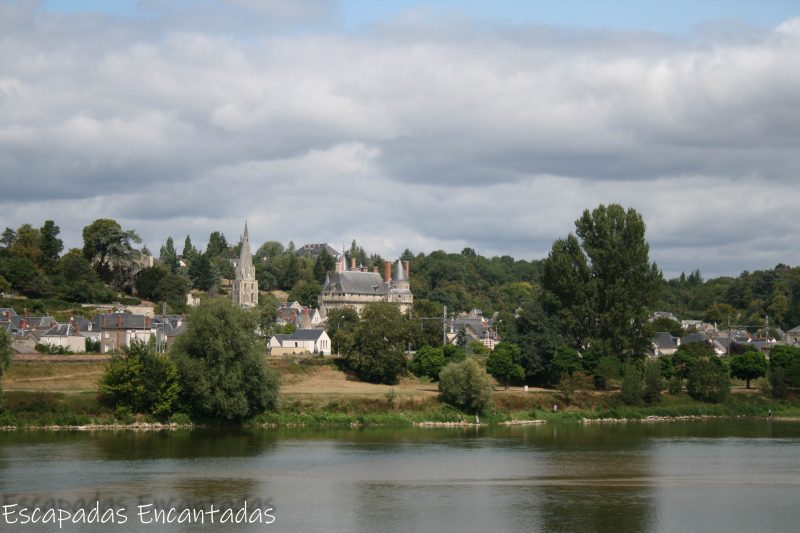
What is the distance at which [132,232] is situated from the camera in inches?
4574

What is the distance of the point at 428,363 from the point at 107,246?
57068 mm

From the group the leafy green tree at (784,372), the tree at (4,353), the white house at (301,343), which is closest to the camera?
the tree at (4,353)

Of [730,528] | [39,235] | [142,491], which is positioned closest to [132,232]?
[39,235]

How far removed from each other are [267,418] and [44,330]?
3041cm

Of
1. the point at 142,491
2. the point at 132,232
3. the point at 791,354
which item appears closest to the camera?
the point at 142,491

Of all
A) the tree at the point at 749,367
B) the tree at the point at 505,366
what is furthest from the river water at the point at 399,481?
the tree at the point at 749,367

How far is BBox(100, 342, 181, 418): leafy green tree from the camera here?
52.2 meters

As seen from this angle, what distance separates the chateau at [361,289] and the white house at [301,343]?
2876 centimetres

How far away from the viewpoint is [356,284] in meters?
117

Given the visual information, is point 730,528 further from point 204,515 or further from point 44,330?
point 44,330

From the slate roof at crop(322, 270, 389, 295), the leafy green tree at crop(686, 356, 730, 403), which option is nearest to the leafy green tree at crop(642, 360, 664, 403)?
the leafy green tree at crop(686, 356, 730, 403)

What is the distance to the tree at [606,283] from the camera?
7031cm

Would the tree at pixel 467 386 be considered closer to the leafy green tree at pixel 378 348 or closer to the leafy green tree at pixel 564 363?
the leafy green tree at pixel 378 348

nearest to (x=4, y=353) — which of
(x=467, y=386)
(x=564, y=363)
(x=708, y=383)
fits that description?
(x=467, y=386)
